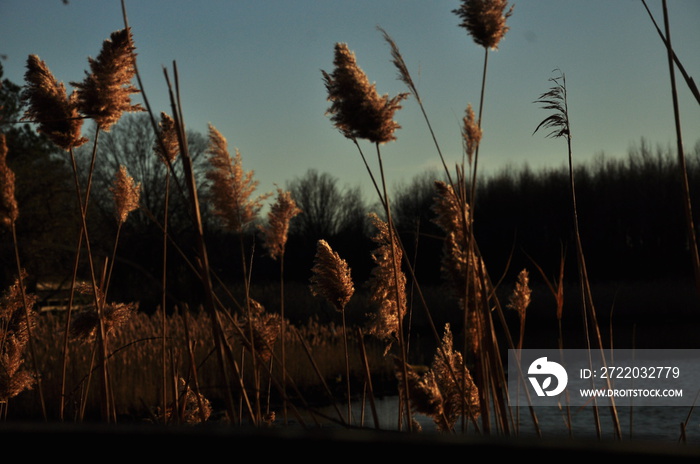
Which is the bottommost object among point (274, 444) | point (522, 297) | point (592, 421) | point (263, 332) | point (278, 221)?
point (592, 421)

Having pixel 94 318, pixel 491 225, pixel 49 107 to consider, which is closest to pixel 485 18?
pixel 49 107

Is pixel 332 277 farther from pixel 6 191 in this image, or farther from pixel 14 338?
pixel 14 338

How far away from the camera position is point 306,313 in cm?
1841

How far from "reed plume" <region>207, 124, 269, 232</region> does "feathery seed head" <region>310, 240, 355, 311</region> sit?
298 millimetres

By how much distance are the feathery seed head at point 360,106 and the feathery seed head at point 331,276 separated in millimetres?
656

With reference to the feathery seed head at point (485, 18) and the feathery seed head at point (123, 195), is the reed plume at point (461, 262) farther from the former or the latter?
the feathery seed head at point (123, 195)

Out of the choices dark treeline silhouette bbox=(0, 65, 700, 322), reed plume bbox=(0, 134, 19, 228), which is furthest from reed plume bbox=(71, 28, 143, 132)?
dark treeline silhouette bbox=(0, 65, 700, 322)

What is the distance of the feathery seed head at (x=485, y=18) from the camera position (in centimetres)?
223

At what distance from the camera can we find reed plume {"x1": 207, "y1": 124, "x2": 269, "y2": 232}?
98.6 inches

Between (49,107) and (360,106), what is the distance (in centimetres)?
120

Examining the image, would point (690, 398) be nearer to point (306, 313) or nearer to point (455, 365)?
point (455, 365)

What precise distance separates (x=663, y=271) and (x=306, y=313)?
57.0 ft

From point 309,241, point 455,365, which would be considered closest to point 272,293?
point 309,241

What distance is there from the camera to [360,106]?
2.05m
